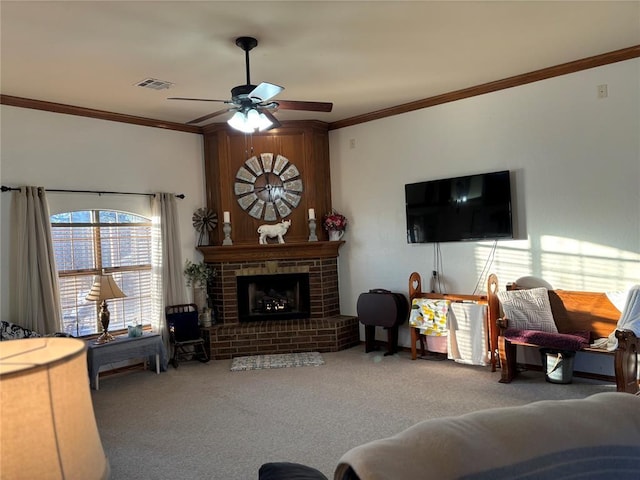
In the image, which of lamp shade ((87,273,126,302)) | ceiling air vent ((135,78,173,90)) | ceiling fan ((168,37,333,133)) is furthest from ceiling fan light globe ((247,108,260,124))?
lamp shade ((87,273,126,302))

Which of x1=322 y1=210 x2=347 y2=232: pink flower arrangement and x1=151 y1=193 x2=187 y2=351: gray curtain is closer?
x1=151 y1=193 x2=187 y2=351: gray curtain

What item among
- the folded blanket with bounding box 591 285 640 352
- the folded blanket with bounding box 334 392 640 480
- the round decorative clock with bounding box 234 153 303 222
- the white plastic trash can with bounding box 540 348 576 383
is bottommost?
the white plastic trash can with bounding box 540 348 576 383

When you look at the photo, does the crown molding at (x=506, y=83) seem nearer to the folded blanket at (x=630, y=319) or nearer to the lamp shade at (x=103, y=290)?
the folded blanket at (x=630, y=319)

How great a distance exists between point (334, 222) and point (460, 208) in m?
1.68

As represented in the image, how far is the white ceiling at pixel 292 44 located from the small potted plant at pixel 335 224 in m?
1.69

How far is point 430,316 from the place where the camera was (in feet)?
17.5

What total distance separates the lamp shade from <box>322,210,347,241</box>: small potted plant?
2627 millimetres

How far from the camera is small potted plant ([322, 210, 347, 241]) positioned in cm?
636

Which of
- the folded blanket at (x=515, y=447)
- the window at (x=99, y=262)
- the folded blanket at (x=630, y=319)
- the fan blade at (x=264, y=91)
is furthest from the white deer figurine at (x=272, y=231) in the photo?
the folded blanket at (x=515, y=447)

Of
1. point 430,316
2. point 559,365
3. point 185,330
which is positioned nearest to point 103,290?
point 185,330

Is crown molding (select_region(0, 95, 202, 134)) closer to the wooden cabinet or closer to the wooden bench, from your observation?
the wooden cabinet

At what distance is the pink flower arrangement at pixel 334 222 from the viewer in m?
6.35

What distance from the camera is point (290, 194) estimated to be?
6.45m

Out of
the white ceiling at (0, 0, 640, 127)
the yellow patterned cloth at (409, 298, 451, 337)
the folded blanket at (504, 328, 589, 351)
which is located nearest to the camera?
the white ceiling at (0, 0, 640, 127)
